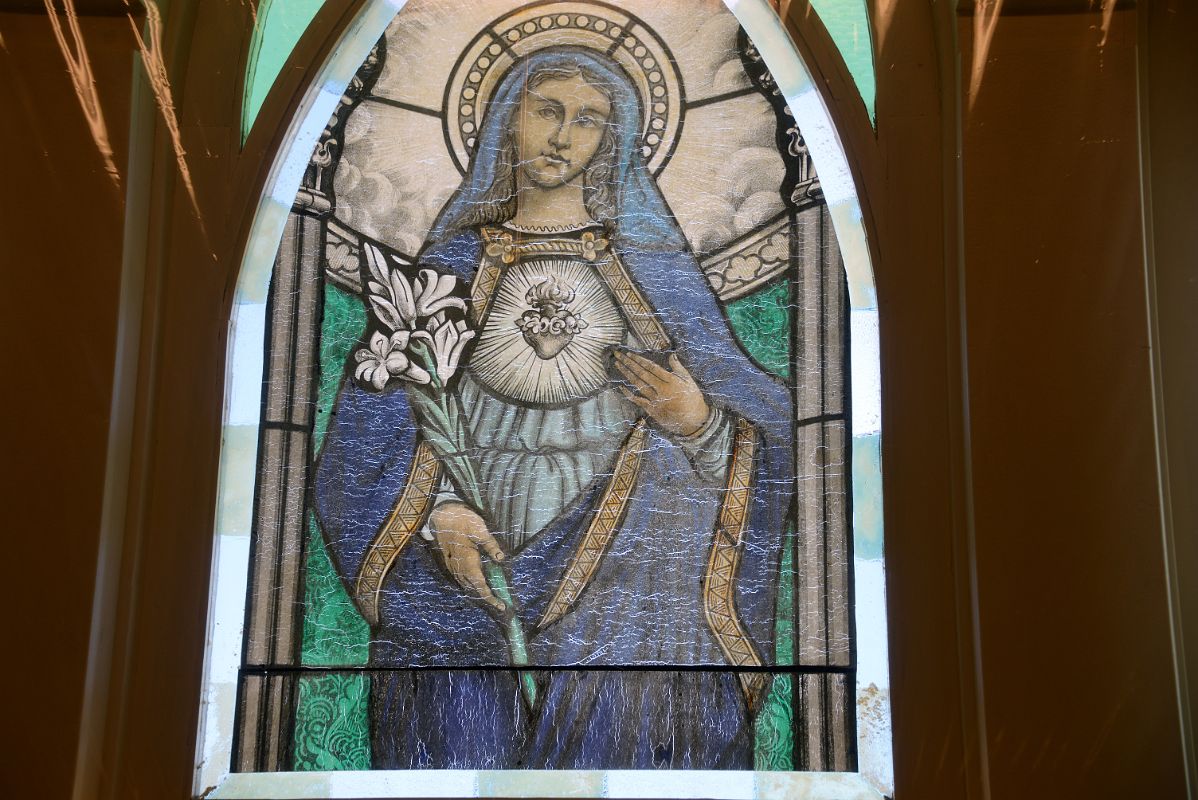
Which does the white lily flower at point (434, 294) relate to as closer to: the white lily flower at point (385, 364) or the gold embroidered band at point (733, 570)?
the white lily flower at point (385, 364)

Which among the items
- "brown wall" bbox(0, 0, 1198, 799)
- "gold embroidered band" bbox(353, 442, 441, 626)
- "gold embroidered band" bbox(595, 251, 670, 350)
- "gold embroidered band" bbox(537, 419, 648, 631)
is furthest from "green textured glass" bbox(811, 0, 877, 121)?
"gold embroidered band" bbox(353, 442, 441, 626)

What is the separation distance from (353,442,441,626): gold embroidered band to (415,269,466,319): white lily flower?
286 millimetres

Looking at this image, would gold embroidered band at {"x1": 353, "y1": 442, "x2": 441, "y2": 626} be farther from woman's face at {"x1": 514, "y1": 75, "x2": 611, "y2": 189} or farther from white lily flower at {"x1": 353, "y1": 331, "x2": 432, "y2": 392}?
woman's face at {"x1": 514, "y1": 75, "x2": 611, "y2": 189}

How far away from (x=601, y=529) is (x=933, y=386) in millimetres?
701

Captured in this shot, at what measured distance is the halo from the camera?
243cm

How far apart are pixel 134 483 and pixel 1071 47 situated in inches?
78.5

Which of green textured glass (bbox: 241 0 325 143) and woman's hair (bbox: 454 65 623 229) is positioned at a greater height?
green textured glass (bbox: 241 0 325 143)

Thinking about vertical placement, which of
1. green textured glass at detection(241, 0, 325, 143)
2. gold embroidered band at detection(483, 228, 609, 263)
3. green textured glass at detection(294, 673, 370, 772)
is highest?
green textured glass at detection(241, 0, 325, 143)

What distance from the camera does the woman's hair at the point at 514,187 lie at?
240 cm

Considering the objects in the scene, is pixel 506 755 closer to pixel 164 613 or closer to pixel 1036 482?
pixel 164 613

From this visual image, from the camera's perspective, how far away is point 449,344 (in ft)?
7.72

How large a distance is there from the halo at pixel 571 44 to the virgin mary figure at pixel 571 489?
29 mm

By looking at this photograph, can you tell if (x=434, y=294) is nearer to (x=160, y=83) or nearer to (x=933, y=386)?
(x=160, y=83)

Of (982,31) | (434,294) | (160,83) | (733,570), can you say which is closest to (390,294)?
(434,294)
